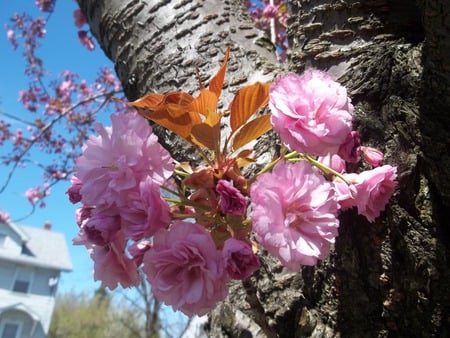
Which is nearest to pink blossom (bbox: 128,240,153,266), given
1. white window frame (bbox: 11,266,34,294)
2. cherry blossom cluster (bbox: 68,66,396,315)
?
cherry blossom cluster (bbox: 68,66,396,315)

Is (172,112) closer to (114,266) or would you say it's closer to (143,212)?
(143,212)

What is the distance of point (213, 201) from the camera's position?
2.10ft

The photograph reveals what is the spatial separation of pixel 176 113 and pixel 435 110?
0.46 metres

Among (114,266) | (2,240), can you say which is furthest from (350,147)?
(2,240)

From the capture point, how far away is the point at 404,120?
2.49 feet

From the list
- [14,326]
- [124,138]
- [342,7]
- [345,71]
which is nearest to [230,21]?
[342,7]

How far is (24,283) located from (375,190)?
16158 millimetres

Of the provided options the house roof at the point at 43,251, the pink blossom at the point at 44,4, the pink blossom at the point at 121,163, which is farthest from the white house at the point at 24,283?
the pink blossom at the point at 121,163

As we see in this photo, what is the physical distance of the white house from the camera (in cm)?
1375

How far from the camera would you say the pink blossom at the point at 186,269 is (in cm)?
57

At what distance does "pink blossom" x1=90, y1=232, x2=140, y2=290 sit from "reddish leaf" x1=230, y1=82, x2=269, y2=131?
0.87ft

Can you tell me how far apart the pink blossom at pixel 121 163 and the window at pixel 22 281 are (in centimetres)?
1561

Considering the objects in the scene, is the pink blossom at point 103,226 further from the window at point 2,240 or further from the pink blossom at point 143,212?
the window at point 2,240

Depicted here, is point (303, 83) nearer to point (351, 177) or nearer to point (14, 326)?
point (351, 177)
